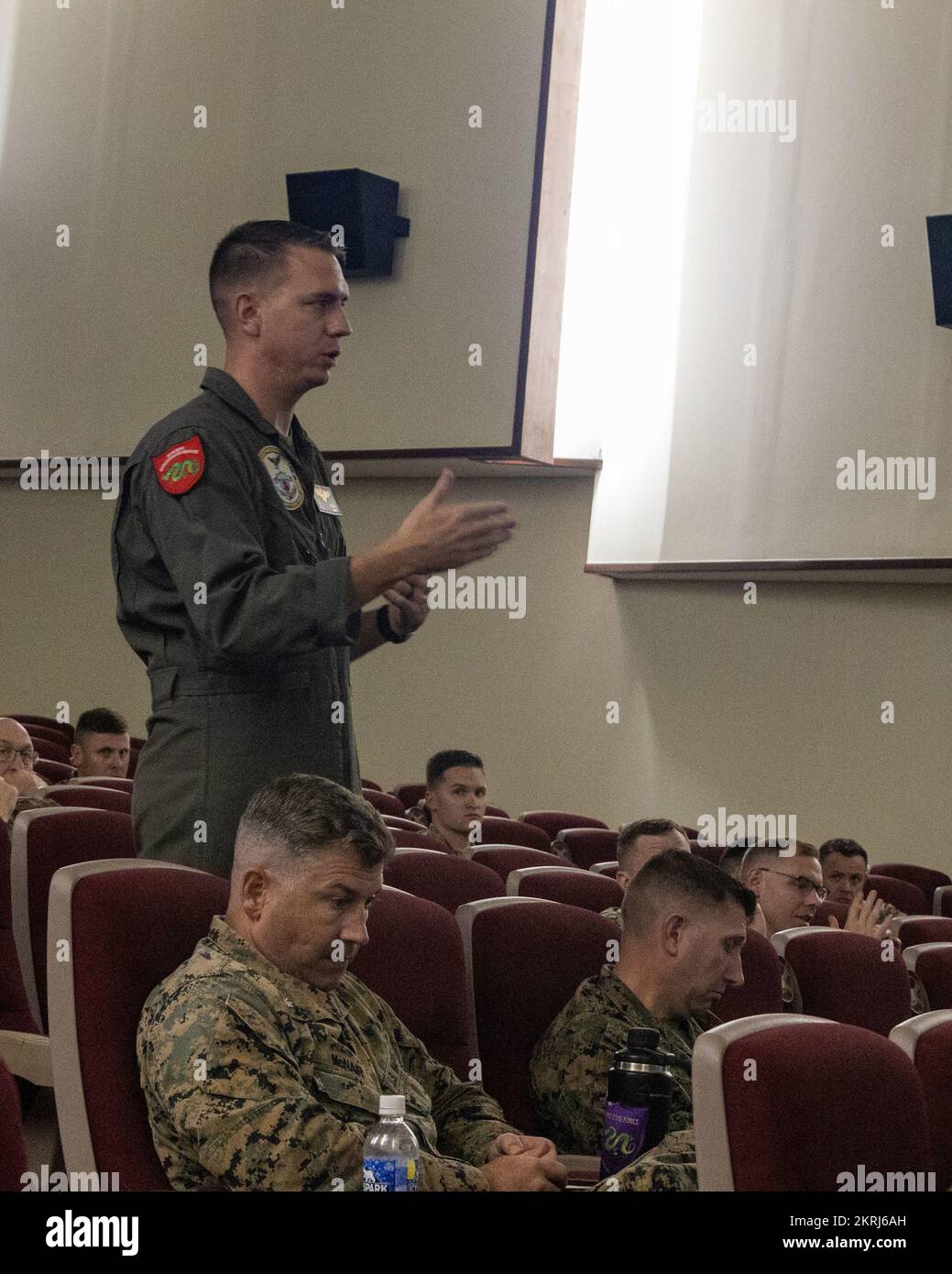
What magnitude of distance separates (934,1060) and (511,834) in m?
3.75

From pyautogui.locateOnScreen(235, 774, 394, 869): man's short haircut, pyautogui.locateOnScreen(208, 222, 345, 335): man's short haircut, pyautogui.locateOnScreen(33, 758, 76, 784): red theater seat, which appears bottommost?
pyautogui.locateOnScreen(33, 758, 76, 784): red theater seat

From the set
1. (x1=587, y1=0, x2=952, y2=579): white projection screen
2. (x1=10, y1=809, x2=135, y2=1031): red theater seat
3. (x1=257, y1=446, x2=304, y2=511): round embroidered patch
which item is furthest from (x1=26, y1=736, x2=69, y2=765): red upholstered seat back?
(x1=257, y1=446, x2=304, y2=511): round embroidered patch

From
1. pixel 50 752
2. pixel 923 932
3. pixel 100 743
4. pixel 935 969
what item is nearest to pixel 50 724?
pixel 50 752

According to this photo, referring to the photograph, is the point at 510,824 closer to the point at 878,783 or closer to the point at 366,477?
the point at 878,783

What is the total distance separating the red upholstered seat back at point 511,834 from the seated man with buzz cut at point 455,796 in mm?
45

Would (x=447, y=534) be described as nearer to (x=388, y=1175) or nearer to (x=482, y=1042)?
(x=388, y=1175)

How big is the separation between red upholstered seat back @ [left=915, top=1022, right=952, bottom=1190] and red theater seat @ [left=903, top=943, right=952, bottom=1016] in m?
1.60

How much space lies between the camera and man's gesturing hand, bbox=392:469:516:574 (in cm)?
206

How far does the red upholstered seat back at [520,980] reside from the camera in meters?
2.88

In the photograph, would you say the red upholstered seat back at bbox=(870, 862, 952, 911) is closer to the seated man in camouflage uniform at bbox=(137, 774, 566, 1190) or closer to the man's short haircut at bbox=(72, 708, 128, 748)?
the man's short haircut at bbox=(72, 708, 128, 748)

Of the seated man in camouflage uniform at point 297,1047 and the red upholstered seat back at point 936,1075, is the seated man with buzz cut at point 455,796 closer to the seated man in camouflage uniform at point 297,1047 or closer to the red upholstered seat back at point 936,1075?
the seated man in camouflage uniform at point 297,1047

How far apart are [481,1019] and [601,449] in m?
6.68

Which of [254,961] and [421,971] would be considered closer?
[254,961]

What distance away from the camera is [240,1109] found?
193 cm
